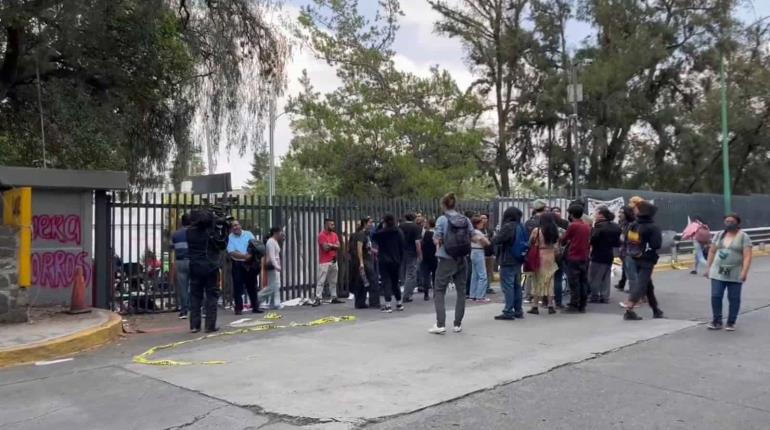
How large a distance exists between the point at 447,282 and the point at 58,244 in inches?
239

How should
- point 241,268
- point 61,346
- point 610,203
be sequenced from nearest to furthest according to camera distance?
point 61,346 → point 241,268 → point 610,203

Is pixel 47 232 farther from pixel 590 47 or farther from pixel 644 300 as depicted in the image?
pixel 590 47

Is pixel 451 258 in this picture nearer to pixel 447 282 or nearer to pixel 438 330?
pixel 447 282

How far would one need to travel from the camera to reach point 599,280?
1182cm

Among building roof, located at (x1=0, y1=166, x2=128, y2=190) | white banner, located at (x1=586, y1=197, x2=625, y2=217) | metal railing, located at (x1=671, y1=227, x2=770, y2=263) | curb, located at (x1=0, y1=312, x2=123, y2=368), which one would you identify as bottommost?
curb, located at (x1=0, y1=312, x2=123, y2=368)

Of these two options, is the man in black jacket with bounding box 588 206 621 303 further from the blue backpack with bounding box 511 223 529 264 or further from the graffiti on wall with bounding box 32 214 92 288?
the graffiti on wall with bounding box 32 214 92 288

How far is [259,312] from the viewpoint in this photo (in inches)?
457

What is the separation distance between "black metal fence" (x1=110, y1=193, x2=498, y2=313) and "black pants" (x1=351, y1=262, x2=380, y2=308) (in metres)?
1.59

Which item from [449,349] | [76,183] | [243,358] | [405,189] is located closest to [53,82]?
[76,183]

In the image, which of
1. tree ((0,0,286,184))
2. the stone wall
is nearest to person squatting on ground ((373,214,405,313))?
the stone wall

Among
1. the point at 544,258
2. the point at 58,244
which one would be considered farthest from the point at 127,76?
the point at 544,258

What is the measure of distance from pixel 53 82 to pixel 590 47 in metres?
25.1

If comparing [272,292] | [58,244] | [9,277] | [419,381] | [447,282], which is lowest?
[419,381]

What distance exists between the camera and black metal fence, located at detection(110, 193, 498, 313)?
11.3 metres
